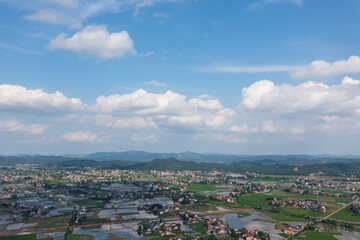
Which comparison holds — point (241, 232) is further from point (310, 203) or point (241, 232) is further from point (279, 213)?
point (310, 203)

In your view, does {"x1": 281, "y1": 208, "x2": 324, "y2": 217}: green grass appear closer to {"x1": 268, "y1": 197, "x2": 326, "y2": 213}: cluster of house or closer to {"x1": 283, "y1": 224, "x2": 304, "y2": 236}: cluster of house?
{"x1": 268, "y1": 197, "x2": 326, "y2": 213}: cluster of house

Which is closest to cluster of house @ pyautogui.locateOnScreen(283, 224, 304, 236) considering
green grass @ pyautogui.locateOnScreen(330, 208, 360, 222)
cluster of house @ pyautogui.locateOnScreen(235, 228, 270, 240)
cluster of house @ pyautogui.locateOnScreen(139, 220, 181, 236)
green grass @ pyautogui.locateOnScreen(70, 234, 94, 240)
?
cluster of house @ pyautogui.locateOnScreen(235, 228, 270, 240)

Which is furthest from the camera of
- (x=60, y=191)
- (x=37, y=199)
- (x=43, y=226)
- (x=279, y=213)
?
(x=60, y=191)

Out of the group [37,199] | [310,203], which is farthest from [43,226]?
[310,203]

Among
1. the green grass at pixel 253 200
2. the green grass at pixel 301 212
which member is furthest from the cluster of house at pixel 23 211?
the green grass at pixel 301 212

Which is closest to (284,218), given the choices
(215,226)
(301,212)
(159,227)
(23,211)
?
(301,212)

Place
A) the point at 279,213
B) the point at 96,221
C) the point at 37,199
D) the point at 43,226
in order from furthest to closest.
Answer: the point at 37,199
the point at 279,213
the point at 96,221
the point at 43,226

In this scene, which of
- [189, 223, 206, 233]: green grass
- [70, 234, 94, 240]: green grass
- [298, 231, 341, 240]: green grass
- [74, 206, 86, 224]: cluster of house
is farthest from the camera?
[74, 206, 86, 224]: cluster of house

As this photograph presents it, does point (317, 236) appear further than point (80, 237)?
Yes

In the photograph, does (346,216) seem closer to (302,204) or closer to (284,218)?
(302,204)

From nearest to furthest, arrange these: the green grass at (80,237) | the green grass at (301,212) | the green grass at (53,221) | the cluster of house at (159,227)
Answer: the green grass at (80,237), the cluster of house at (159,227), the green grass at (53,221), the green grass at (301,212)

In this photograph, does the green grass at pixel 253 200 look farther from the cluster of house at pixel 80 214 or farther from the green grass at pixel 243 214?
the cluster of house at pixel 80 214
